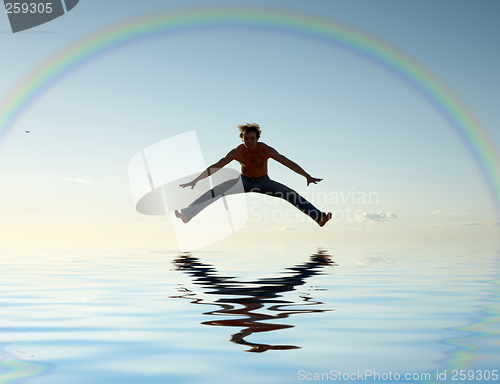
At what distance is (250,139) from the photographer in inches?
497

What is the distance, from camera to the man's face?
12.6 meters

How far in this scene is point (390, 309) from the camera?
7.19 m

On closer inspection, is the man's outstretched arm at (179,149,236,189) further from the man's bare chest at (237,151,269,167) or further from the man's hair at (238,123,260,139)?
the man's hair at (238,123,260,139)

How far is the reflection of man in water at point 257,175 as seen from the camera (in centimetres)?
1287

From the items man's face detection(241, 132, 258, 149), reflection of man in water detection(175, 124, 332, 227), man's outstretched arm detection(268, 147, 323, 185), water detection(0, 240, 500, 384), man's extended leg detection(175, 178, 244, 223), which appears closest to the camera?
water detection(0, 240, 500, 384)

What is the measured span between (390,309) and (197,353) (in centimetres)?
381

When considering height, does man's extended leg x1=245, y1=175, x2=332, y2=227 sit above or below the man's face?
below

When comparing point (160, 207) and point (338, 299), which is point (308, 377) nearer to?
point (338, 299)

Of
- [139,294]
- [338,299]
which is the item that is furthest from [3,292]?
[338,299]

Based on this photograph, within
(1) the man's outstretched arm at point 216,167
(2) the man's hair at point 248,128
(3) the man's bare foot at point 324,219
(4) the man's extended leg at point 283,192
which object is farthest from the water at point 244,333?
(2) the man's hair at point 248,128

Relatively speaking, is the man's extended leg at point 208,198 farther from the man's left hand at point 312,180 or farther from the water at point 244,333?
the water at point 244,333

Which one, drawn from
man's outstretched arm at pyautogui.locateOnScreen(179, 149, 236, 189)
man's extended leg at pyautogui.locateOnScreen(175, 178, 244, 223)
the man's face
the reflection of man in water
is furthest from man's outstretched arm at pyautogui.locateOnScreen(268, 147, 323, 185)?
man's extended leg at pyautogui.locateOnScreen(175, 178, 244, 223)

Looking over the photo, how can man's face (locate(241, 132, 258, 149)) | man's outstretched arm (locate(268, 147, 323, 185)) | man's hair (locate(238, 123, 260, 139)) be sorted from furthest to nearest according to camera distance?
man's outstretched arm (locate(268, 147, 323, 185)) → man's hair (locate(238, 123, 260, 139)) → man's face (locate(241, 132, 258, 149))

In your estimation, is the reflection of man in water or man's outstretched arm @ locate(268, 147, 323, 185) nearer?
the reflection of man in water
